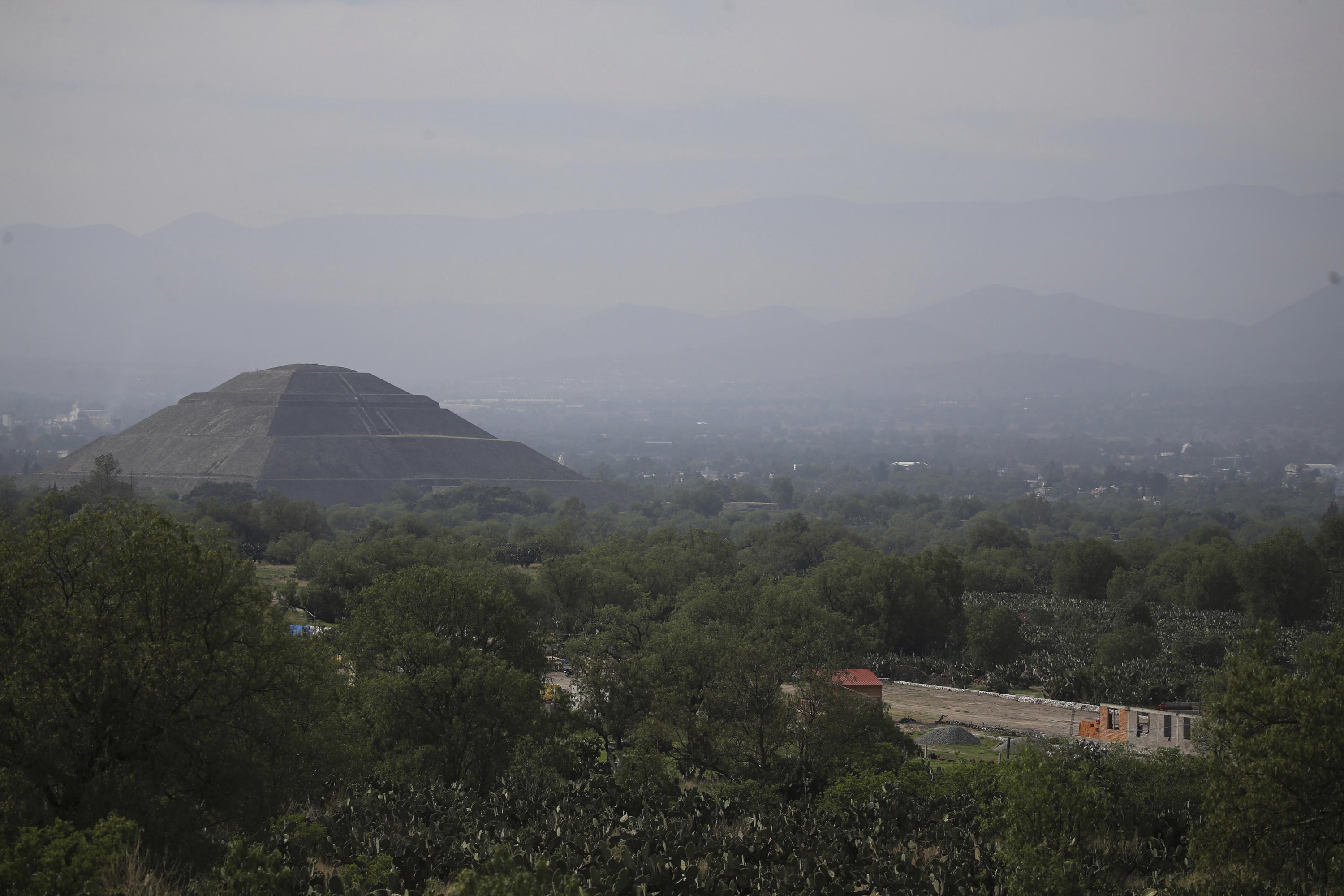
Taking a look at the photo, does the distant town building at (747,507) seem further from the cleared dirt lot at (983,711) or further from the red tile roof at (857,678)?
the red tile roof at (857,678)

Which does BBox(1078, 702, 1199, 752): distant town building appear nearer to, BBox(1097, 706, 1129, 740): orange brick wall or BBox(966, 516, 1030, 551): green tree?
BBox(1097, 706, 1129, 740): orange brick wall

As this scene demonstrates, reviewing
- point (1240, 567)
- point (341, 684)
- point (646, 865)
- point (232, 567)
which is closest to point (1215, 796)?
point (646, 865)

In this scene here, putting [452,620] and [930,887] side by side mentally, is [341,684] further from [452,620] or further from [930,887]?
[930,887]

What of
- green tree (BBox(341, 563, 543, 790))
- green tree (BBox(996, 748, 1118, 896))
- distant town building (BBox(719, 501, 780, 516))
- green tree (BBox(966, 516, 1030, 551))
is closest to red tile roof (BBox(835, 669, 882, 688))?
green tree (BBox(341, 563, 543, 790))

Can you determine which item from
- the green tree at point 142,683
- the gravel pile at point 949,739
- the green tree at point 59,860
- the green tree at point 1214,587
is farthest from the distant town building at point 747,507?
the green tree at point 59,860

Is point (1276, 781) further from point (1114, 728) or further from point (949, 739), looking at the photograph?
point (1114, 728)

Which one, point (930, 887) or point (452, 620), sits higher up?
point (452, 620)

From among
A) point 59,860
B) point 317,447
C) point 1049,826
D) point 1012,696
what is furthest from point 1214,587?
point 317,447
